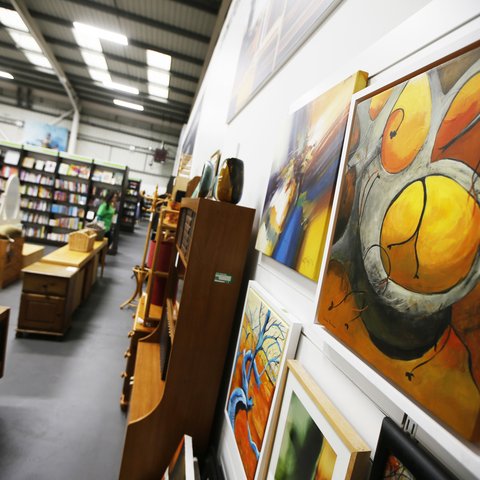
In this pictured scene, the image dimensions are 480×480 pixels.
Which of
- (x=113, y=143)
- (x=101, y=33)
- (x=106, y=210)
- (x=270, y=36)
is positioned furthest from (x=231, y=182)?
(x=113, y=143)

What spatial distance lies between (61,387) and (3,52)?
40.9 ft

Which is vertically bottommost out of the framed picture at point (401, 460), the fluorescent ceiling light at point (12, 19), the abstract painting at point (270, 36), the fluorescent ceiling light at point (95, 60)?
the framed picture at point (401, 460)

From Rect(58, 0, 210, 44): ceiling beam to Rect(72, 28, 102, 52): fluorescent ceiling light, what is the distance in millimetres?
1366

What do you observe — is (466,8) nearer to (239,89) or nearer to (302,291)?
(302,291)

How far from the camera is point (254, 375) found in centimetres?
114

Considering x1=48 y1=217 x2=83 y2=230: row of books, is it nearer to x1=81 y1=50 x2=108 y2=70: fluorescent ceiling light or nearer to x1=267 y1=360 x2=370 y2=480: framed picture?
x1=81 y1=50 x2=108 y2=70: fluorescent ceiling light

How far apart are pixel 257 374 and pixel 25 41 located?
38.1 feet

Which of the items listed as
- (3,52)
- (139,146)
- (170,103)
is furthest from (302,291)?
(139,146)

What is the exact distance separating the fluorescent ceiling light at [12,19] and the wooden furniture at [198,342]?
912cm

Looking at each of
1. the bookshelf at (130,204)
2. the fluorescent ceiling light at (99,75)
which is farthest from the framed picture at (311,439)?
the bookshelf at (130,204)

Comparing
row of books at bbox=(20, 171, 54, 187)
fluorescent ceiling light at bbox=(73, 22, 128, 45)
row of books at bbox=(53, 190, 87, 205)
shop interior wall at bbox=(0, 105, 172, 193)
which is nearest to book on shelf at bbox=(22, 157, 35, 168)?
row of books at bbox=(20, 171, 54, 187)

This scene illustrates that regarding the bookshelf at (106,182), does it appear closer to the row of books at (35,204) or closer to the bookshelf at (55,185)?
the bookshelf at (55,185)

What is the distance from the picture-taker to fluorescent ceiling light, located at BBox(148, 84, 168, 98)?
35.6 feet

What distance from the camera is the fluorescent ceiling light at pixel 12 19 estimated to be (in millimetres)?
7230
